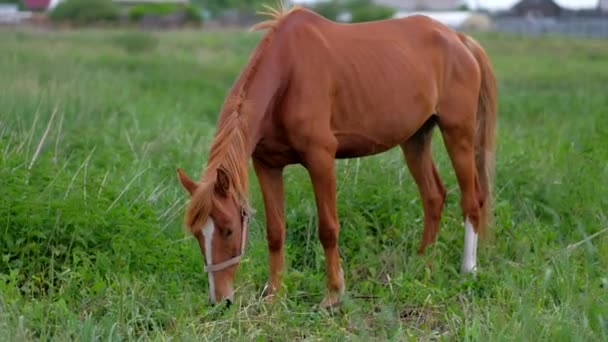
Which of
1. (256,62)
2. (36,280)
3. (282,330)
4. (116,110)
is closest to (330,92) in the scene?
(256,62)

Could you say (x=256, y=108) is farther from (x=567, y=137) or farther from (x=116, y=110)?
(x=116, y=110)

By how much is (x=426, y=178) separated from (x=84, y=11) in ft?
122

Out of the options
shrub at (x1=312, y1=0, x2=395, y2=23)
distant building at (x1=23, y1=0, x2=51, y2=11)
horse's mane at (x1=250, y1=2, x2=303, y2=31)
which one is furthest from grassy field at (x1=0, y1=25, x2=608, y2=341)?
distant building at (x1=23, y1=0, x2=51, y2=11)

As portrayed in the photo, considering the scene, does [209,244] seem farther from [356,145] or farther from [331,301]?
[356,145]

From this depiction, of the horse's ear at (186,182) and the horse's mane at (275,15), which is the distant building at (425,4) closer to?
the horse's mane at (275,15)

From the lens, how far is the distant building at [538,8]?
5903 cm

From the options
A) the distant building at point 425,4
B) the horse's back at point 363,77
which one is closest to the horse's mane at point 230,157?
the horse's back at point 363,77

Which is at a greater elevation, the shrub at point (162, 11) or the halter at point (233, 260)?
the halter at point (233, 260)

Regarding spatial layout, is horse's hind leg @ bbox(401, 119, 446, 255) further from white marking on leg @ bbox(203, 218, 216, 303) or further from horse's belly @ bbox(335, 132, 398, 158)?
white marking on leg @ bbox(203, 218, 216, 303)

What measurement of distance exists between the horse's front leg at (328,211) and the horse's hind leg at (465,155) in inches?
46.6

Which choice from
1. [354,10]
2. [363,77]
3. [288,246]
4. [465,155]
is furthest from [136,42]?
[354,10]

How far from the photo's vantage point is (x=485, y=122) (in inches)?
302

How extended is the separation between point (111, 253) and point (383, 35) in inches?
90.4

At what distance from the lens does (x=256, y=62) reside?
609 cm
